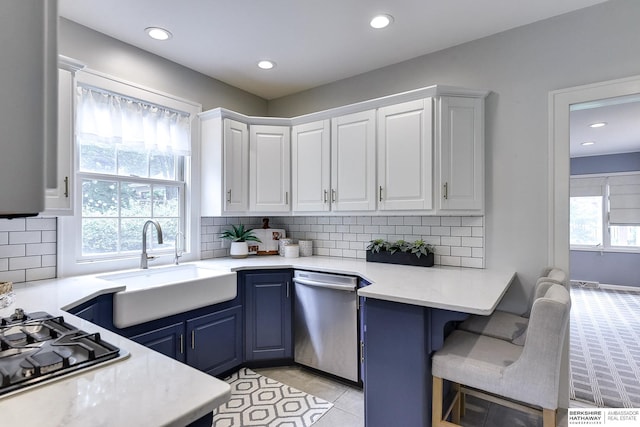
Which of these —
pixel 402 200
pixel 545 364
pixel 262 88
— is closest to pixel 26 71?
pixel 545 364

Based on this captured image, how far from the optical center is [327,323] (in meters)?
2.54

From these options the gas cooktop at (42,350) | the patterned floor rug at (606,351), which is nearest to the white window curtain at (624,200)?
the patterned floor rug at (606,351)

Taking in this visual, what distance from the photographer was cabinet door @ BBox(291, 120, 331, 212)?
298cm

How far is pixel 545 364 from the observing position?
4.84 ft

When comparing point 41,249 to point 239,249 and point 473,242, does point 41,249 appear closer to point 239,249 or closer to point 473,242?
point 239,249

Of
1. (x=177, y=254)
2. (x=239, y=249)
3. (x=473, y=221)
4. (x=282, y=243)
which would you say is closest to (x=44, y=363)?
(x=177, y=254)

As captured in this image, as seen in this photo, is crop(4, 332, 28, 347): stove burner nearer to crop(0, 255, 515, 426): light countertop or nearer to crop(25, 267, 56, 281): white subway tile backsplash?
crop(0, 255, 515, 426): light countertop

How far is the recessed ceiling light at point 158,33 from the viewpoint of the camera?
2367 mm

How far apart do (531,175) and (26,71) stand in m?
2.72

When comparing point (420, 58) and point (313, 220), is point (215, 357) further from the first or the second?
point (420, 58)

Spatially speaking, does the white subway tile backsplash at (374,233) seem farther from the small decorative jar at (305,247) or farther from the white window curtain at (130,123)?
the white window curtain at (130,123)

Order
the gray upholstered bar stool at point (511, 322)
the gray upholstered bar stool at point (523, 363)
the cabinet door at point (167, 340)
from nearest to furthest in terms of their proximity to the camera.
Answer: the gray upholstered bar stool at point (523, 363) → the gray upholstered bar stool at point (511, 322) → the cabinet door at point (167, 340)

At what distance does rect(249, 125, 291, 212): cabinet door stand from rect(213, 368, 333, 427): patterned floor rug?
1535 millimetres

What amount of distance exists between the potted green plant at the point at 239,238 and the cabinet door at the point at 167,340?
1.05m
